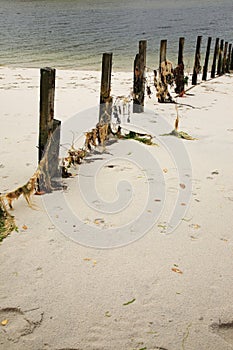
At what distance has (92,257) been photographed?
373cm

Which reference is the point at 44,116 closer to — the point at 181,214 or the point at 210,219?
the point at 181,214

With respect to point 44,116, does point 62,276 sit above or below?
below

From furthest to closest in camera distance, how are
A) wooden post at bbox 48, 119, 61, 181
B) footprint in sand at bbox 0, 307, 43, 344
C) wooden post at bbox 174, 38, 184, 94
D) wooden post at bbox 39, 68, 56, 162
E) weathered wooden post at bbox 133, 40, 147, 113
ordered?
wooden post at bbox 174, 38, 184, 94
weathered wooden post at bbox 133, 40, 147, 113
wooden post at bbox 48, 119, 61, 181
wooden post at bbox 39, 68, 56, 162
footprint in sand at bbox 0, 307, 43, 344

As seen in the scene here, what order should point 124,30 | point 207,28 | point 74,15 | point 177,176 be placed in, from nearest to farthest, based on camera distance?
point 177,176
point 124,30
point 207,28
point 74,15

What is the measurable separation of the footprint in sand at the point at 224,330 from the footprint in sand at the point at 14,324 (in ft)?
4.19

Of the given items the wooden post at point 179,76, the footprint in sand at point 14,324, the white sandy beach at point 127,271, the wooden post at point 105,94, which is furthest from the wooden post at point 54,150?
the wooden post at point 179,76

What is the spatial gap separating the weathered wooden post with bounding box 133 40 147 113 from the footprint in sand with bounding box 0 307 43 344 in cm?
658

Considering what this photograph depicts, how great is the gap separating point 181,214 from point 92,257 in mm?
1279

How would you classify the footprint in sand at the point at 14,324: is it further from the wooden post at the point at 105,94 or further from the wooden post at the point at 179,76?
the wooden post at the point at 179,76

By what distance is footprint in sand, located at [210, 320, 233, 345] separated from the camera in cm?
288

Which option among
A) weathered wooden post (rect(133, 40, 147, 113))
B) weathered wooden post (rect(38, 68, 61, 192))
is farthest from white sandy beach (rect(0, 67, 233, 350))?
weathered wooden post (rect(133, 40, 147, 113))

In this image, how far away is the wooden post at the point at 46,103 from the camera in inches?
176

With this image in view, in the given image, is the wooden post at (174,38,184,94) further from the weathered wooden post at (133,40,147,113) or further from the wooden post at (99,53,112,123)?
the wooden post at (99,53,112,123)

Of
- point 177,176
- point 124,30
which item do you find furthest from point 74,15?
point 177,176
